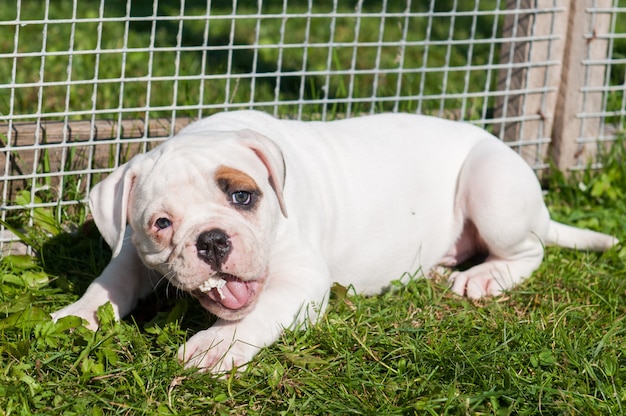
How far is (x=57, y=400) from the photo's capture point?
321 cm

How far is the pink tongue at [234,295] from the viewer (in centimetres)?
350

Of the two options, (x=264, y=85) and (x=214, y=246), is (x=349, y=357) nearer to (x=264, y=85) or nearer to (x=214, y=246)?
(x=214, y=246)

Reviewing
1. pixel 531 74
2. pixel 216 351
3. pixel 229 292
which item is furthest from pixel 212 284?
pixel 531 74

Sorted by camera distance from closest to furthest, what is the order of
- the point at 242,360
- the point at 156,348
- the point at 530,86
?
the point at 242,360
the point at 156,348
the point at 530,86

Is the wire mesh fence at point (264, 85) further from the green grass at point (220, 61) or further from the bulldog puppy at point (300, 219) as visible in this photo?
the bulldog puppy at point (300, 219)

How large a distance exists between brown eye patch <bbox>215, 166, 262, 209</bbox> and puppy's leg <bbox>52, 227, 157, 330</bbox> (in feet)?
2.15

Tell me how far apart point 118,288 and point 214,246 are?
796 mm

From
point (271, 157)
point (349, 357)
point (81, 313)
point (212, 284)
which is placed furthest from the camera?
point (81, 313)

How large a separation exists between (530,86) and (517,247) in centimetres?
134

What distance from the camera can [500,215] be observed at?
4.53m

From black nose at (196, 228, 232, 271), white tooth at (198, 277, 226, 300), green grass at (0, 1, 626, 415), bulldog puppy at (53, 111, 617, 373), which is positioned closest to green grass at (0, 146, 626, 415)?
green grass at (0, 1, 626, 415)

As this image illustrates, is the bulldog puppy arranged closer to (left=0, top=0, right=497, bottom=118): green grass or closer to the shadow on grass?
the shadow on grass

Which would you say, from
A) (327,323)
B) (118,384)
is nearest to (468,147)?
(327,323)

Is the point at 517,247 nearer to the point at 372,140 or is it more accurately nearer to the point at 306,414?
the point at 372,140
